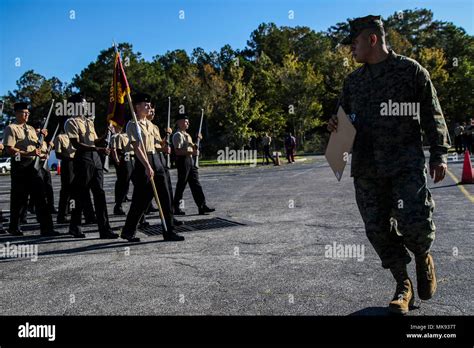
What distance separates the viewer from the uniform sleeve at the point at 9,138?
297 inches

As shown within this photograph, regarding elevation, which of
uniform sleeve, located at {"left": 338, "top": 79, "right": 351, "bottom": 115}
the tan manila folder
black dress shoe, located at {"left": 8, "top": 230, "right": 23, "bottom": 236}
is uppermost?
uniform sleeve, located at {"left": 338, "top": 79, "right": 351, "bottom": 115}

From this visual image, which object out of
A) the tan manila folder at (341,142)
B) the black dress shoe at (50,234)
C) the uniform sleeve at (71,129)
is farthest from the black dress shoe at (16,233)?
the tan manila folder at (341,142)

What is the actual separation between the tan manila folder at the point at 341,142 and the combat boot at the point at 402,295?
2.92 ft

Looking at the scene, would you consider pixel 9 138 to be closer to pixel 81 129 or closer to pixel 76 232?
pixel 81 129

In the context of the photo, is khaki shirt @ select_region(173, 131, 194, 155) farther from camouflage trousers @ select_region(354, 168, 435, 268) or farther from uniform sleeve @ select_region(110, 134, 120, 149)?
camouflage trousers @ select_region(354, 168, 435, 268)

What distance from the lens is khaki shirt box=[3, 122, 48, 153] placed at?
299 inches

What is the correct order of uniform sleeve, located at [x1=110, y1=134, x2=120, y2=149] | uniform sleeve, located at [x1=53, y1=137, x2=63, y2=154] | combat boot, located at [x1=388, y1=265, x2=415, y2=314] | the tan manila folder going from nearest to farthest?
combat boot, located at [x1=388, y1=265, x2=415, y2=314] → the tan manila folder → uniform sleeve, located at [x1=53, y1=137, x2=63, y2=154] → uniform sleeve, located at [x1=110, y1=134, x2=120, y2=149]

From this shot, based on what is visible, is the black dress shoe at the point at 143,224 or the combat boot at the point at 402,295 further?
the black dress shoe at the point at 143,224

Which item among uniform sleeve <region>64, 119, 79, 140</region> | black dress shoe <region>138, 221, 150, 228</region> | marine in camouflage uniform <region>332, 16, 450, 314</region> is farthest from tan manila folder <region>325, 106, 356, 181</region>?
black dress shoe <region>138, 221, 150, 228</region>

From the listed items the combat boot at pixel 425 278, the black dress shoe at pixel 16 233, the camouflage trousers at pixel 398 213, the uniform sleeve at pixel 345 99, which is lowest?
the black dress shoe at pixel 16 233

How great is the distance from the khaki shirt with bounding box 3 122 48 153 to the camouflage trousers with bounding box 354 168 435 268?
5888 mm

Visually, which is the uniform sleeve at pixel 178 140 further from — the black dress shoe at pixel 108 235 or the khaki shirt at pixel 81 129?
the black dress shoe at pixel 108 235
